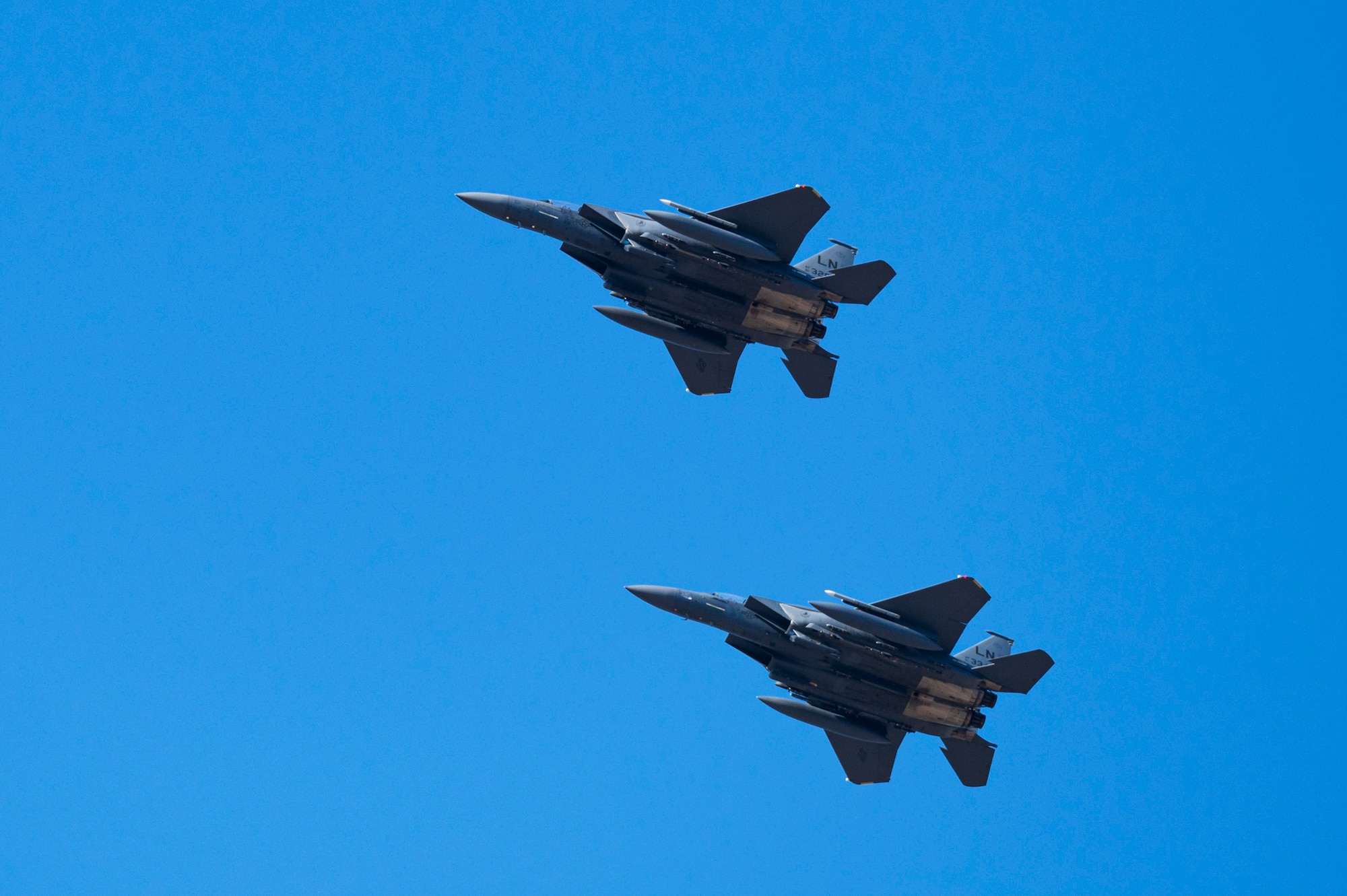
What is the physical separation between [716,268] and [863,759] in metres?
15.9

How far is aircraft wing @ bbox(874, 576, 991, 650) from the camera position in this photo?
4666 centimetres

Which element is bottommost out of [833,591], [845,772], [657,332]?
[845,772]

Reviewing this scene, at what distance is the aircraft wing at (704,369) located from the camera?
50.3 meters

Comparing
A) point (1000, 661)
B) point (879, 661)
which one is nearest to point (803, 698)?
point (879, 661)

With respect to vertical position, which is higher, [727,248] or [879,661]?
[727,248]

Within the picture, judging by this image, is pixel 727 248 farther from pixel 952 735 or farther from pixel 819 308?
pixel 952 735

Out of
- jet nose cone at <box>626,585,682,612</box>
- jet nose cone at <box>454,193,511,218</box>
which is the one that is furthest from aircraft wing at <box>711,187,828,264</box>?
jet nose cone at <box>626,585,682,612</box>

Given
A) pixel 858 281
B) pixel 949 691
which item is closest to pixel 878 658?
pixel 949 691

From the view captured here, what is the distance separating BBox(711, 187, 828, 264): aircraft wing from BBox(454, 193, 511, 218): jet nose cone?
20.6ft

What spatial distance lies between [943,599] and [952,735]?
4452 mm

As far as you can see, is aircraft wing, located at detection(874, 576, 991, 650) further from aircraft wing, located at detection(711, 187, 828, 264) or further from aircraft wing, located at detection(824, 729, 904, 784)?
aircraft wing, located at detection(711, 187, 828, 264)

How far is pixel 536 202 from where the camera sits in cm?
4819

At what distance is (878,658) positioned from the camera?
4706 cm

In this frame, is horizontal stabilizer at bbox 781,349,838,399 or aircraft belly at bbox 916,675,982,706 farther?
horizontal stabilizer at bbox 781,349,838,399
